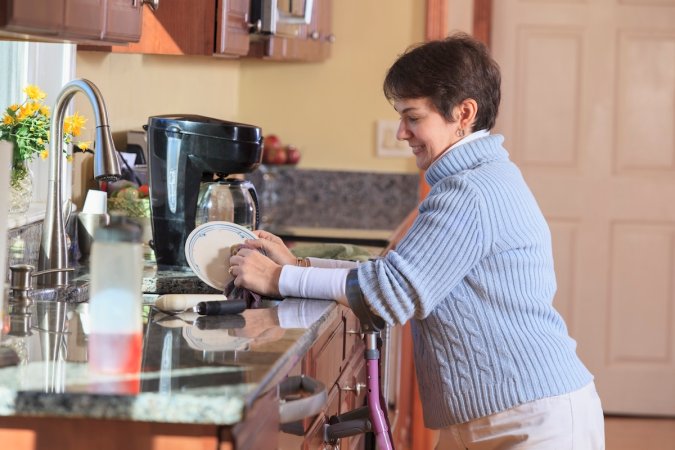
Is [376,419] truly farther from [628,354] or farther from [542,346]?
[628,354]

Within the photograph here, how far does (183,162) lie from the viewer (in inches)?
93.0

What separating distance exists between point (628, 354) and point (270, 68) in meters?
2.02

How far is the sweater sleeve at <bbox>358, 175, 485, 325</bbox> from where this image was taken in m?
1.80

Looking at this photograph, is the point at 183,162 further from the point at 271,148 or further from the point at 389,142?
the point at 389,142

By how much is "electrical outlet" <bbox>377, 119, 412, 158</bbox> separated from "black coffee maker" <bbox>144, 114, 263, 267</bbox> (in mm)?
1855

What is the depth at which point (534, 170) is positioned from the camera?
4.68m

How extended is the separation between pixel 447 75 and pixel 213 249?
56cm

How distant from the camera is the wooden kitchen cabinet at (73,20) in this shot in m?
1.30

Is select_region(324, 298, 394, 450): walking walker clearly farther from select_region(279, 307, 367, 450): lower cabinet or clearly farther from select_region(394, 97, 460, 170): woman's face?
select_region(394, 97, 460, 170): woman's face

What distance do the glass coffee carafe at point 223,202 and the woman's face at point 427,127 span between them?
1.75 ft

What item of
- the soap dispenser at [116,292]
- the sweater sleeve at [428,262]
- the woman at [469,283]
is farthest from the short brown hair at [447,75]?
the soap dispenser at [116,292]

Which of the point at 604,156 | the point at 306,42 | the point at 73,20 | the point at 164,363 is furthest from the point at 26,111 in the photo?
the point at 604,156

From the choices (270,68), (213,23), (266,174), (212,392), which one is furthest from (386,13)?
(212,392)

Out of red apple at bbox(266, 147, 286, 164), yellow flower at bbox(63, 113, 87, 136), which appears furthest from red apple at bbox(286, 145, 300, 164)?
yellow flower at bbox(63, 113, 87, 136)
